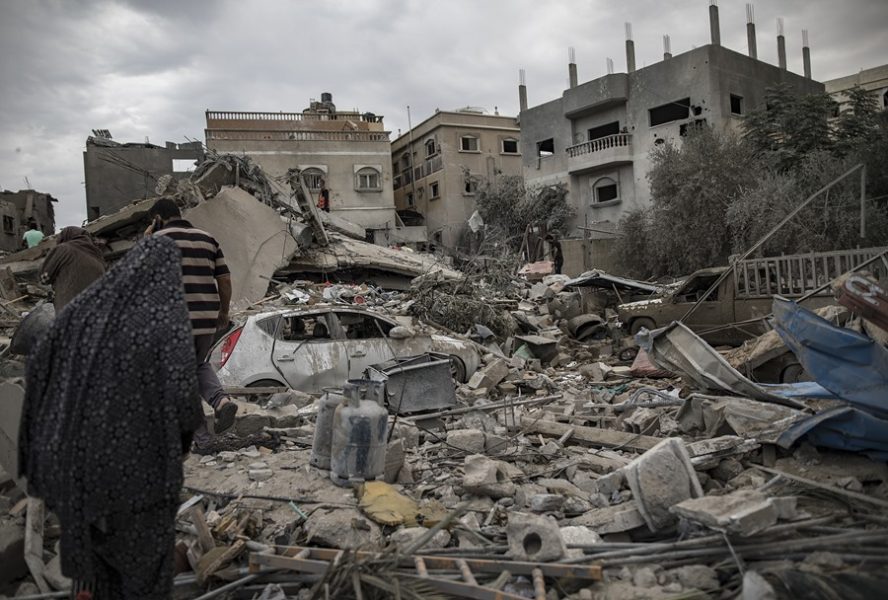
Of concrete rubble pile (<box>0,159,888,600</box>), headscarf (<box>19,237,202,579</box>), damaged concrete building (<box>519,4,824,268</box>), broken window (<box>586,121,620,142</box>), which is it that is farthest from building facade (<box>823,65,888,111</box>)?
headscarf (<box>19,237,202,579</box>)

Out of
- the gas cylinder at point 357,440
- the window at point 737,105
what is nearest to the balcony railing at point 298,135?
the window at point 737,105

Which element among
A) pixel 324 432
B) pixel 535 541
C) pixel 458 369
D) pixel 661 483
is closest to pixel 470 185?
pixel 458 369

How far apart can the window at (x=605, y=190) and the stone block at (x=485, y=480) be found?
27403mm

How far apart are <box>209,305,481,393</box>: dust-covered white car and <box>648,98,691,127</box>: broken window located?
23236 millimetres

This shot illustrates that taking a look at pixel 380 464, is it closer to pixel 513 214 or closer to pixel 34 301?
pixel 34 301

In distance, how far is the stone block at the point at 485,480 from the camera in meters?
4.34

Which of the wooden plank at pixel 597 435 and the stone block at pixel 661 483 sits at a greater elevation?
the stone block at pixel 661 483

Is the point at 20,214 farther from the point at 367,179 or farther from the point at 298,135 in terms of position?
the point at 367,179

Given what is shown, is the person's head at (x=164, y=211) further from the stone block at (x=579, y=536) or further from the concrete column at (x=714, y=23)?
the concrete column at (x=714, y=23)

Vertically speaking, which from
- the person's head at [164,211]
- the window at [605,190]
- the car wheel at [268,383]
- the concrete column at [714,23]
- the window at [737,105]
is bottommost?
the car wheel at [268,383]

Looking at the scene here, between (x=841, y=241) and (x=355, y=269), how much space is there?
13224mm

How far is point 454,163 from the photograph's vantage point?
3709 cm

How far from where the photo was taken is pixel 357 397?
4.35 metres

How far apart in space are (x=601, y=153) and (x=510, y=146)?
11868 mm
